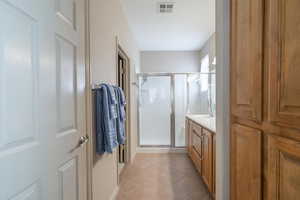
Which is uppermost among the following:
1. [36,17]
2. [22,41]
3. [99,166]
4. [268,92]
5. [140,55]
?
[140,55]

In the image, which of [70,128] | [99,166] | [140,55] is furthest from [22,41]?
[140,55]

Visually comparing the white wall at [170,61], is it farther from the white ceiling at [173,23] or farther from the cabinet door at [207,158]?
the cabinet door at [207,158]

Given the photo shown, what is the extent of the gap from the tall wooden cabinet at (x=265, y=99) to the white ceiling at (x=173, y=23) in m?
1.97

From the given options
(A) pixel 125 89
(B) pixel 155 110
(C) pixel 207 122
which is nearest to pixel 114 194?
(C) pixel 207 122

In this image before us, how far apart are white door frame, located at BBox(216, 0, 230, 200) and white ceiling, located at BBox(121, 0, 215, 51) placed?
1.71m

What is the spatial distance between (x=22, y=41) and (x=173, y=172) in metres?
3.10

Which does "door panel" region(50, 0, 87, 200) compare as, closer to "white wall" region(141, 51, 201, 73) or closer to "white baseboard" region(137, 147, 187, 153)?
"white baseboard" region(137, 147, 187, 153)

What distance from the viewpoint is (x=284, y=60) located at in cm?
81

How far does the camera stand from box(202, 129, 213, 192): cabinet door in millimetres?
2396

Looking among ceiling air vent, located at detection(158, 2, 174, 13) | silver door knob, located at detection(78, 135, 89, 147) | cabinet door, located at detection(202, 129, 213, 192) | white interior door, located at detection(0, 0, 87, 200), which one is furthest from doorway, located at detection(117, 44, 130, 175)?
white interior door, located at detection(0, 0, 87, 200)

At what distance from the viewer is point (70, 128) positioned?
132cm

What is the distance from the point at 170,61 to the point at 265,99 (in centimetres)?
516

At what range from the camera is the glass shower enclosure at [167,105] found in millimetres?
4898

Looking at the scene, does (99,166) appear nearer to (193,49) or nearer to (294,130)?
(294,130)
